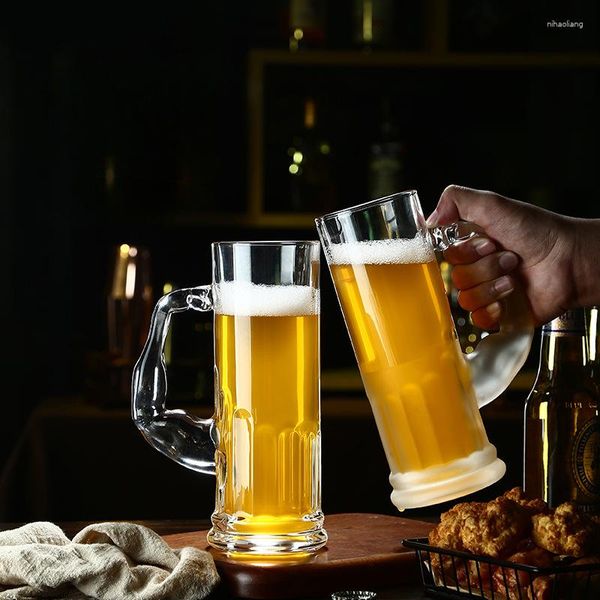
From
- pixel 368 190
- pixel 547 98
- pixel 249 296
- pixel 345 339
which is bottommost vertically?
pixel 345 339

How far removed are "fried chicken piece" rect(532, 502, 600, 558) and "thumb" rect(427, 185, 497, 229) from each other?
0.38m

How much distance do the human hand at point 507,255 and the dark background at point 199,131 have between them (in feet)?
6.13

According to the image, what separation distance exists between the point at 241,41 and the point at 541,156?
3.02 feet

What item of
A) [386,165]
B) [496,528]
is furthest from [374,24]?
[496,528]

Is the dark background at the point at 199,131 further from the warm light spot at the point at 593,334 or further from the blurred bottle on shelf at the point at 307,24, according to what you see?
the warm light spot at the point at 593,334

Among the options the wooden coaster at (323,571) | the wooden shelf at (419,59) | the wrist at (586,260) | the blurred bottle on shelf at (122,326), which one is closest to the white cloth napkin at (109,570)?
the wooden coaster at (323,571)

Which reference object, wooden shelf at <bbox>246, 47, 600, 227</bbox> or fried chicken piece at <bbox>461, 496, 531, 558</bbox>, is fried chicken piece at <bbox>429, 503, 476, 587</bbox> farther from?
wooden shelf at <bbox>246, 47, 600, 227</bbox>

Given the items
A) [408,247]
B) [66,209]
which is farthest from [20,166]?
[408,247]

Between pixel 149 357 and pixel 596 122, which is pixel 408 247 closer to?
pixel 149 357

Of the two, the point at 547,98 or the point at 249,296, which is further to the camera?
the point at 547,98

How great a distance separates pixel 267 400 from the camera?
42.9 inches

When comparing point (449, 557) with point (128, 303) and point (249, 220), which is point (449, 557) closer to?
point (128, 303)

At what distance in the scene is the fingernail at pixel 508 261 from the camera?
1131mm

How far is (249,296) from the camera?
109 cm
